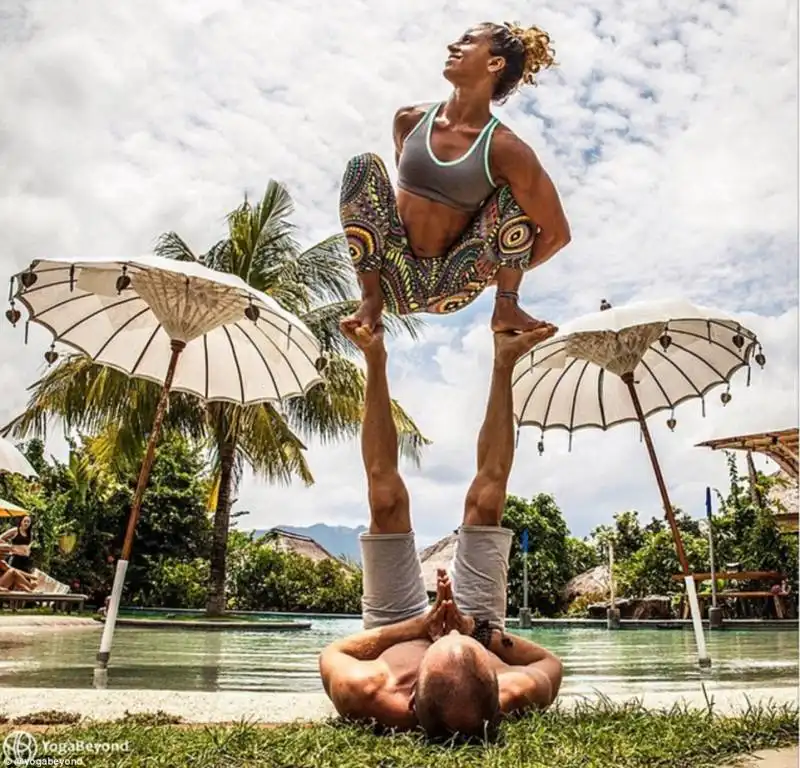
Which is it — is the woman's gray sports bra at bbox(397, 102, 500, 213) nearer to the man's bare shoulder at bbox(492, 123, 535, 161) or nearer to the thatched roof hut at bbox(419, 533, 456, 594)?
the man's bare shoulder at bbox(492, 123, 535, 161)

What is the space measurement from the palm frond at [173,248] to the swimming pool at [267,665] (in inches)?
280

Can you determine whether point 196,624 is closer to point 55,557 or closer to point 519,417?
point 519,417

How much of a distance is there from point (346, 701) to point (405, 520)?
0.78m

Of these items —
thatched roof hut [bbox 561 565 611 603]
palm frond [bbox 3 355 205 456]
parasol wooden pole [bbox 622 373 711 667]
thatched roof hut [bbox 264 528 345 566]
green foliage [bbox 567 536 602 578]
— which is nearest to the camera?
parasol wooden pole [bbox 622 373 711 667]

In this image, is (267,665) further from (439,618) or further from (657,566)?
(657,566)

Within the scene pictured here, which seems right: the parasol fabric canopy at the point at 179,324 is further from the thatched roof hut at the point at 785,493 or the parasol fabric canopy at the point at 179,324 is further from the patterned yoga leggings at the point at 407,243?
the thatched roof hut at the point at 785,493

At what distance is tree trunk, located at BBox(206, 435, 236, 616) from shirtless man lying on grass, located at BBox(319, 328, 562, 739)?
422 inches

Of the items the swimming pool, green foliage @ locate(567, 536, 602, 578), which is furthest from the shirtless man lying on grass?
green foliage @ locate(567, 536, 602, 578)

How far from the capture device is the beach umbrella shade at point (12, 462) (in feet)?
40.8

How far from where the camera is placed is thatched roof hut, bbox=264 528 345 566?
22.1 m

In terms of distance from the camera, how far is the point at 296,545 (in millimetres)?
23703

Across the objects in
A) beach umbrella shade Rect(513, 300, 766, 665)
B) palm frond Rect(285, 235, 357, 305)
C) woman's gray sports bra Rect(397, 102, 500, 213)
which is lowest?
woman's gray sports bra Rect(397, 102, 500, 213)

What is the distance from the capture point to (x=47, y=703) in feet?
10.1

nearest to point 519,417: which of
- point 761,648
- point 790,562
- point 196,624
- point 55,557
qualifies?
point 761,648
